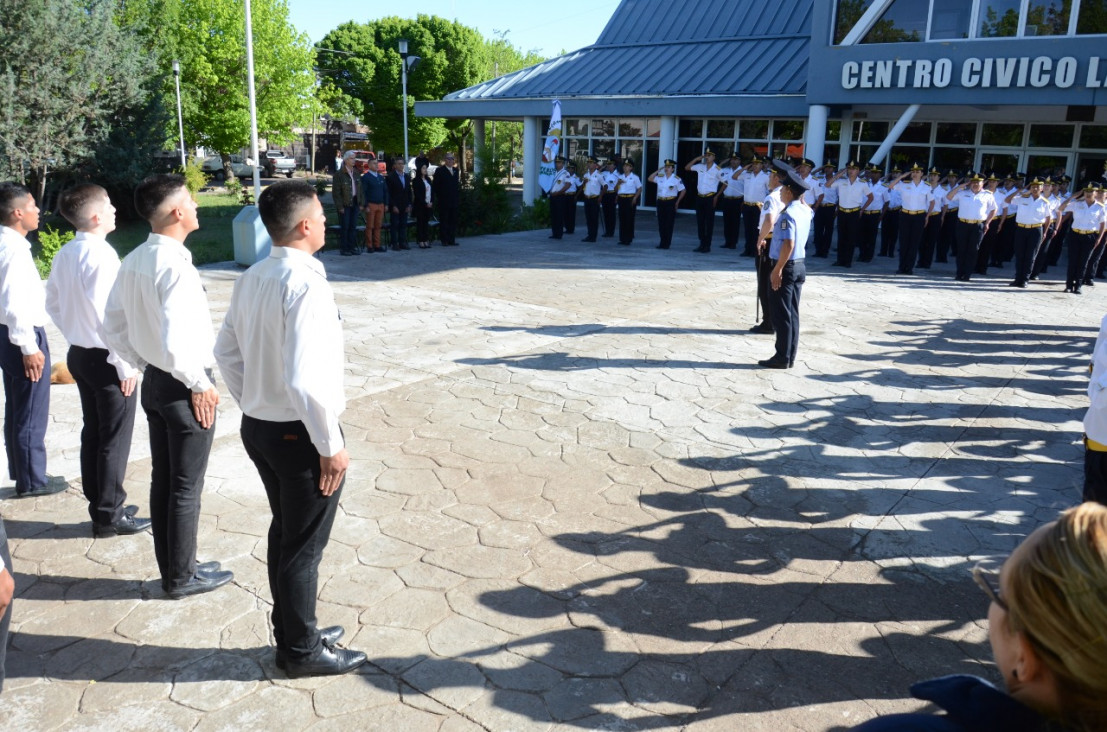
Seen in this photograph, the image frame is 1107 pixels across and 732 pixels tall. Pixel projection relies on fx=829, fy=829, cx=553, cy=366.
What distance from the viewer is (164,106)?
72.2ft

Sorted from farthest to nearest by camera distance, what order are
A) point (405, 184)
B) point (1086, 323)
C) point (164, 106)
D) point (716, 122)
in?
point (716, 122) < point (164, 106) < point (405, 184) < point (1086, 323)

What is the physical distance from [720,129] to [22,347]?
75.3ft

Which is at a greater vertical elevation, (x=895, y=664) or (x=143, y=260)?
(x=143, y=260)

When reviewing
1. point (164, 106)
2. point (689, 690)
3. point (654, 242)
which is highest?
point (164, 106)

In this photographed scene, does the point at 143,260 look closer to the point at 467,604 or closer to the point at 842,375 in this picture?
the point at 467,604

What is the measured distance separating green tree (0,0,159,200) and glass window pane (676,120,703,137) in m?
14.9

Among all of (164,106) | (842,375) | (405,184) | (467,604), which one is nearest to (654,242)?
(405,184)

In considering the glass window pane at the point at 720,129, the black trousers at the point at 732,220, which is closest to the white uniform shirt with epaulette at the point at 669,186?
the black trousers at the point at 732,220

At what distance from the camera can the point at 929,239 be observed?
15.4 meters

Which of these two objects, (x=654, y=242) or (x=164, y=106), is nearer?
(x=654, y=242)

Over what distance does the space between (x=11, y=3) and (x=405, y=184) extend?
1004 cm

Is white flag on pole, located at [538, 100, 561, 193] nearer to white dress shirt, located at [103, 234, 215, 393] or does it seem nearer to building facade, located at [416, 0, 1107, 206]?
building facade, located at [416, 0, 1107, 206]

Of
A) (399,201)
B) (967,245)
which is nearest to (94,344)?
(399,201)

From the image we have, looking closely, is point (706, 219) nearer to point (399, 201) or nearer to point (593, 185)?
point (593, 185)
